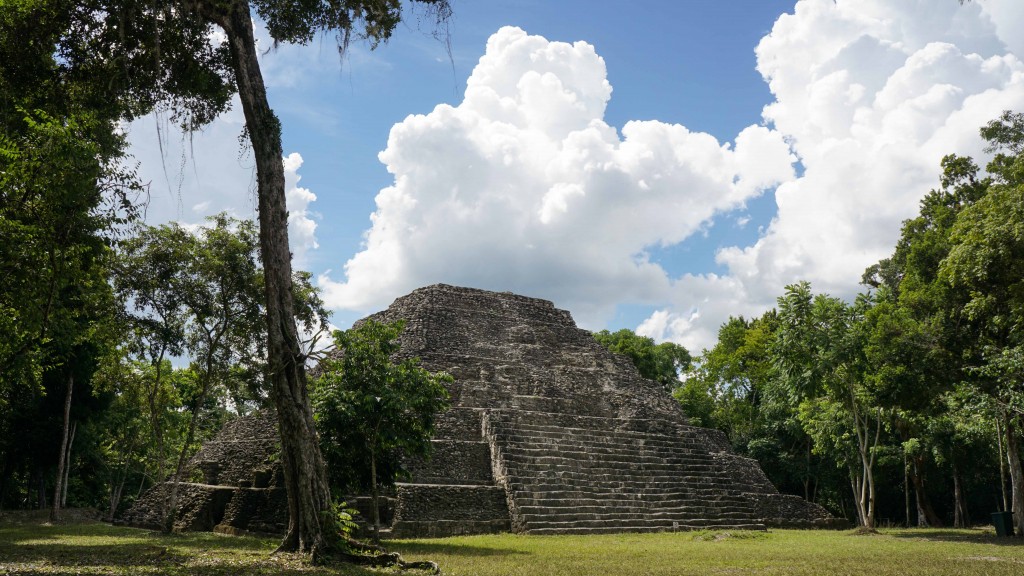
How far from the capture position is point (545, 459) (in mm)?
15859

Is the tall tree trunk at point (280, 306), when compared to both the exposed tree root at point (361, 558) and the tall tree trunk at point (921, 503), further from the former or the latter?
the tall tree trunk at point (921, 503)

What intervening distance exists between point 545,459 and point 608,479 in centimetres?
153

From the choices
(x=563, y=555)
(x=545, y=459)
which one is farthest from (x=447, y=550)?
(x=545, y=459)

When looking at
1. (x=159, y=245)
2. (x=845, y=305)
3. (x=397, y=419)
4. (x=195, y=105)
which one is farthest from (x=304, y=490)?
(x=845, y=305)

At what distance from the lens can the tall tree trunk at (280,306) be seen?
7.89 metres

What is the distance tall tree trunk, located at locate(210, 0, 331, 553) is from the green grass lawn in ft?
2.18

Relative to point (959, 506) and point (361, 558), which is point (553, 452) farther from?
point (959, 506)

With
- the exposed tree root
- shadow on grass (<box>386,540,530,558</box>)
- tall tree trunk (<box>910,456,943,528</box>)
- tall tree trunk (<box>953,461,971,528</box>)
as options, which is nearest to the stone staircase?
shadow on grass (<box>386,540,530,558</box>)

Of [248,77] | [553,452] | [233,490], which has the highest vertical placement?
[248,77]

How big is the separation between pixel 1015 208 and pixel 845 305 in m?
4.60

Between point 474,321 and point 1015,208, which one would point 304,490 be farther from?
point 474,321

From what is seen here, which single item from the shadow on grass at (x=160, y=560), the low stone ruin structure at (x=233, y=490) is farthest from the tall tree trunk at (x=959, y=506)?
the shadow on grass at (x=160, y=560)

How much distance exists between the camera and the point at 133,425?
26453mm

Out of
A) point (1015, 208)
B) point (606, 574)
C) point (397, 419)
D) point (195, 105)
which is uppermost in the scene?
point (195, 105)
